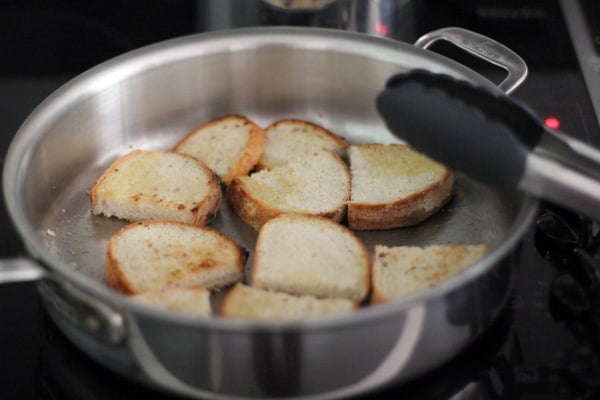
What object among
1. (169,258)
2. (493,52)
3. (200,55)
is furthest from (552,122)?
(169,258)

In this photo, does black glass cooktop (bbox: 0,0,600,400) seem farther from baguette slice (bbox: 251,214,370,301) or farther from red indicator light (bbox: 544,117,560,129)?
baguette slice (bbox: 251,214,370,301)

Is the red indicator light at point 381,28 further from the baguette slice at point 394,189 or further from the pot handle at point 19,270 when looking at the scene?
the pot handle at point 19,270

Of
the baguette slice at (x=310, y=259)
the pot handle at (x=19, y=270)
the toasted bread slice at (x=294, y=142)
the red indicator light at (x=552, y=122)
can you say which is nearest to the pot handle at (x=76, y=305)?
the pot handle at (x=19, y=270)

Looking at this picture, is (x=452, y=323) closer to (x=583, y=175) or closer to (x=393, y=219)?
(x=583, y=175)

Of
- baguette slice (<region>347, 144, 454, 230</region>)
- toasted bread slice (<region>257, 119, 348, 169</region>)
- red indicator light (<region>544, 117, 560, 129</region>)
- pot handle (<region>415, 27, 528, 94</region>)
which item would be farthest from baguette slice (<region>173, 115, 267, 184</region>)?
red indicator light (<region>544, 117, 560, 129</region>)

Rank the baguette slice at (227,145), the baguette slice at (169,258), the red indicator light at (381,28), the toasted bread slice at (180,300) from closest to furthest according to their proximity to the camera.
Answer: the toasted bread slice at (180,300), the baguette slice at (169,258), the baguette slice at (227,145), the red indicator light at (381,28)

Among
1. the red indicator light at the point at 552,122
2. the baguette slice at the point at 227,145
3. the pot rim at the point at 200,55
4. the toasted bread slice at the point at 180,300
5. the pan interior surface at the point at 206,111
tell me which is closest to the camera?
the pot rim at the point at 200,55

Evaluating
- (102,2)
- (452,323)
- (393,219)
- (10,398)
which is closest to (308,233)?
(393,219)
